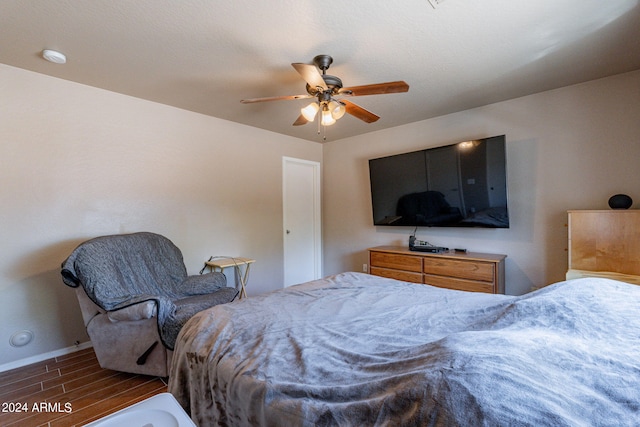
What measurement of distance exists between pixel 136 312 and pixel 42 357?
52.3 inches

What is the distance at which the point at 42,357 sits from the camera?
Result: 2.40 metres

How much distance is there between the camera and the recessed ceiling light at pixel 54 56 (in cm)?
204

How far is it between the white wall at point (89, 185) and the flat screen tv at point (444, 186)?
191 cm

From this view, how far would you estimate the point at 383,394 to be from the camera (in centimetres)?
73

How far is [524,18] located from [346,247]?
3.36 meters

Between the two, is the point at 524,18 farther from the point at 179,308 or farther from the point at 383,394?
the point at 179,308

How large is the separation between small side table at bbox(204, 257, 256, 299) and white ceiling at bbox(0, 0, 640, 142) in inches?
72.1

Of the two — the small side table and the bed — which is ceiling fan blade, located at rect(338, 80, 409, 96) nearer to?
the bed

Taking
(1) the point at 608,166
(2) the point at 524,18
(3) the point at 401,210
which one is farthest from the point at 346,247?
(2) the point at 524,18

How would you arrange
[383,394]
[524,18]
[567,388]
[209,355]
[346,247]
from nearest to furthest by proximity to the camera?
[567,388], [383,394], [209,355], [524,18], [346,247]

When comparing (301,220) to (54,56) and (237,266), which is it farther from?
(54,56)

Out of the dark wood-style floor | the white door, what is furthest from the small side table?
the dark wood-style floor

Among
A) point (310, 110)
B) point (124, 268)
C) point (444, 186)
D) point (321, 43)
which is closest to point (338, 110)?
point (310, 110)

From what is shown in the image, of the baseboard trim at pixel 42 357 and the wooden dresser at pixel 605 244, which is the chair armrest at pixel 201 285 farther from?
the wooden dresser at pixel 605 244
